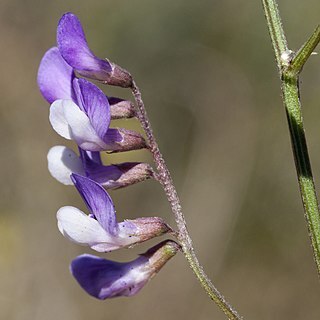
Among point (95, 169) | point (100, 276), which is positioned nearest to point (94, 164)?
point (95, 169)

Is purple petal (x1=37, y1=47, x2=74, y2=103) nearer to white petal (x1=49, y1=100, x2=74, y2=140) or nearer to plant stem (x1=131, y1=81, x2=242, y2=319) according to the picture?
white petal (x1=49, y1=100, x2=74, y2=140)

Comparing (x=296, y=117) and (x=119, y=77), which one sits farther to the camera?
(x=119, y=77)

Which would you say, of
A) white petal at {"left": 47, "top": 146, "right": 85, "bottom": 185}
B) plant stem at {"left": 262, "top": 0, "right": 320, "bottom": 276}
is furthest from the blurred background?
plant stem at {"left": 262, "top": 0, "right": 320, "bottom": 276}

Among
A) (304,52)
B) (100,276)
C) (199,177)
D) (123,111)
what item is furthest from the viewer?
(199,177)

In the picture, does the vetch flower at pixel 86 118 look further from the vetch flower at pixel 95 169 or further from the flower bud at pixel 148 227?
the flower bud at pixel 148 227

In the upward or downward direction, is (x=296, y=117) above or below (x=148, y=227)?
above

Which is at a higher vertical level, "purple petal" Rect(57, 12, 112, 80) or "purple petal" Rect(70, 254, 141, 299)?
"purple petal" Rect(57, 12, 112, 80)

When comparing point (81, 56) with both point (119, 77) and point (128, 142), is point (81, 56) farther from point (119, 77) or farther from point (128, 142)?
point (128, 142)
